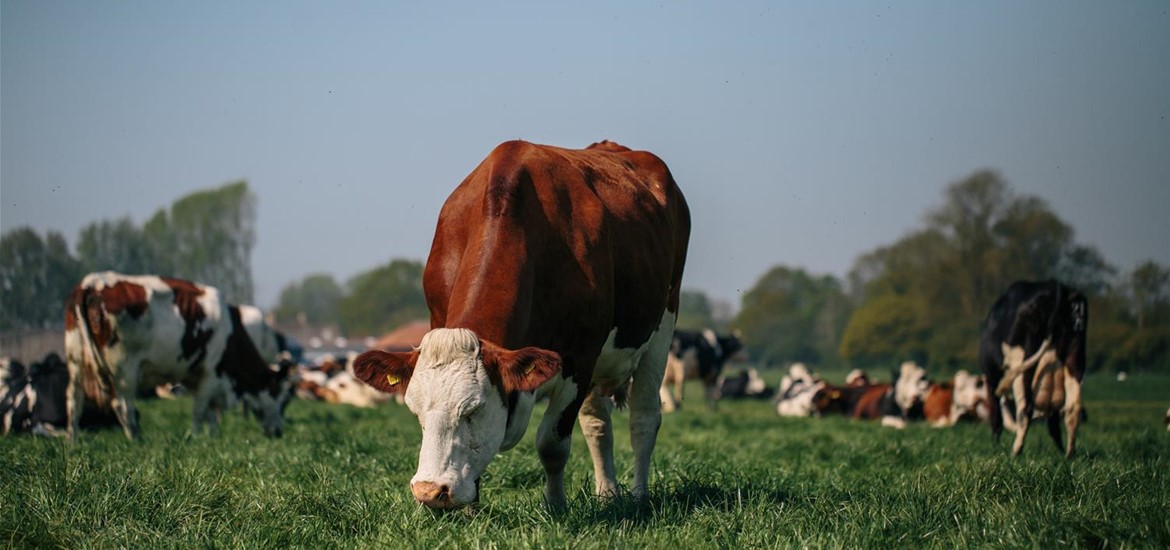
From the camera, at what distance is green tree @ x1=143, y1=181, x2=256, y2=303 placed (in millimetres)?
72312

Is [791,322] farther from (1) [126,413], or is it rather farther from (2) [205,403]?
(1) [126,413]

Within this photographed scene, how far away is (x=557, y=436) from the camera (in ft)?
20.9

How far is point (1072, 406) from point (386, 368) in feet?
29.6

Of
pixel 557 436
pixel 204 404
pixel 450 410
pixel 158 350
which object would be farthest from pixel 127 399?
pixel 450 410

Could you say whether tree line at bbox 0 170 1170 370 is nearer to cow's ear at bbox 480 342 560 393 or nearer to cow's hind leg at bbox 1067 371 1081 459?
cow's hind leg at bbox 1067 371 1081 459

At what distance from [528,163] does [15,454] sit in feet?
15.1

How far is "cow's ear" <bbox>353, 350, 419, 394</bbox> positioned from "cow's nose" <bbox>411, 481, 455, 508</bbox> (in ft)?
1.77

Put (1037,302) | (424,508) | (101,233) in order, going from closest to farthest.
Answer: (424,508)
(1037,302)
(101,233)

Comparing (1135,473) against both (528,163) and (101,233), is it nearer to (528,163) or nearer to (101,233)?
(528,163)

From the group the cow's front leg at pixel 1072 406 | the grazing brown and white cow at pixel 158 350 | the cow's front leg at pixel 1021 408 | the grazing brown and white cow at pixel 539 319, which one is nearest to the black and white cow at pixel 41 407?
the grazing brown and white cow at pixel 158 350

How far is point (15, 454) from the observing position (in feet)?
26.9

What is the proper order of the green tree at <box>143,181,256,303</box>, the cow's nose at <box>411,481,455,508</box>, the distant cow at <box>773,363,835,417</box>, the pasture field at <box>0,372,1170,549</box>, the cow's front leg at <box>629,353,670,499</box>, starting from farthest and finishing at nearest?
the green tree at <box>143,181,256,303</box>, the distant cow at <box>773,363,835,417</box>, the cow's front leg at <box>629,353,670,499</box>, the cow's nose at <box>411,481,455,508</box>, the pasture field at <box>0,372,1170,549</box>

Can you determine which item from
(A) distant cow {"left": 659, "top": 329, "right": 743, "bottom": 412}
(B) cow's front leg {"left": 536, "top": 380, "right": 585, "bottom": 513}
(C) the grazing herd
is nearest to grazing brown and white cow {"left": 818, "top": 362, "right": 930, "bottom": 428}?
(A) distant cow {"left": 659, "top": 329, "right": 743, "bottom": 412}

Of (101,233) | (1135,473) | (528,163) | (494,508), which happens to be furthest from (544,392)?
(101,233)
